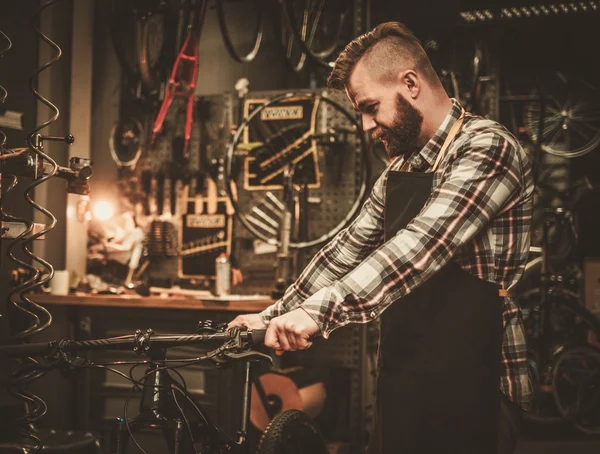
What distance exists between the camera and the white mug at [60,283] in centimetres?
440

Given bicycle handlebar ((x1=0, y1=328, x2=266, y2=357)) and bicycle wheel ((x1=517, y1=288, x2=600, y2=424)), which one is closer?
bicycle handlebar ((x1=0, y1=328, x2=266, y2=357))

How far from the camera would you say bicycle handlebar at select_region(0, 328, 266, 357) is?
182cm

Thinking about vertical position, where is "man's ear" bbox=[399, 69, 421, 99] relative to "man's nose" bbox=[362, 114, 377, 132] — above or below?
above

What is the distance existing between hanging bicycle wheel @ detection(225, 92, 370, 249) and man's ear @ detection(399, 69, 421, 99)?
2.06 m

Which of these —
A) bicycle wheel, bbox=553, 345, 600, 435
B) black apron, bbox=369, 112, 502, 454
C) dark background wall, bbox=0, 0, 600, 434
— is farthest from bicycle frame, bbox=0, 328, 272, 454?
bicycle wheel, bbox=553, 345, 600, 435

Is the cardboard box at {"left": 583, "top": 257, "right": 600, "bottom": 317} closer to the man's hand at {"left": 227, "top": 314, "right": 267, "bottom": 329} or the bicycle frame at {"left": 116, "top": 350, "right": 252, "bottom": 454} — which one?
the man's hand at {"left": 227, "top": 314, "right": 267, "bottom": 329}

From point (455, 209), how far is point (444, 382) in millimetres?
506

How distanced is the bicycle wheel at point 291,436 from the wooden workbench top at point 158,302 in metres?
1.00

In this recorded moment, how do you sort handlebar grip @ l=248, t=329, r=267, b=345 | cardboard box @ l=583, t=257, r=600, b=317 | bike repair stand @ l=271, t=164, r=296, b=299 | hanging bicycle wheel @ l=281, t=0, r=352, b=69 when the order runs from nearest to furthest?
handlebar grip @ l=248, t=329, r=267, b=345, bike repair stand @ l=271, t=164, r=296, b=299, hanging bicycle wheel @ l=281, t=0, r=352, b=69, cardboard box @ l=583, t=257, r=600, b=317

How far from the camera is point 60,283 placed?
174 inches

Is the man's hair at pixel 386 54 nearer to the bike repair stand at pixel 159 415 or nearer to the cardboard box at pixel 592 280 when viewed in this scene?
the bike repair stand at pixel 159 415

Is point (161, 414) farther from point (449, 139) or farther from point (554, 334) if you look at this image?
point (554, 334)

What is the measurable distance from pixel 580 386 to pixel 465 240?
437 cm

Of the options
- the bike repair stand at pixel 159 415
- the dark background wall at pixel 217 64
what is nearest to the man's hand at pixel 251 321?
the bike repair stand at pixel 159 415
